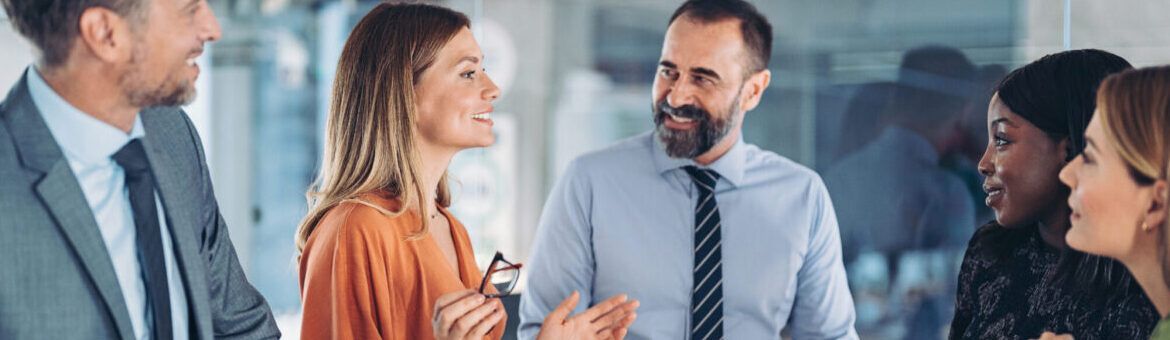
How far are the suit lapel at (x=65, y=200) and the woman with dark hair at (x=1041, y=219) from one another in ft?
5.10

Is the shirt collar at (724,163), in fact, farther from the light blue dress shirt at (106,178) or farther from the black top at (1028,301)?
the light blue dress shirt at (106,178)

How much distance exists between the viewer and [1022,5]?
4023mm

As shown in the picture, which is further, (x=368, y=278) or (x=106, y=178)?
(x=368, y=278)

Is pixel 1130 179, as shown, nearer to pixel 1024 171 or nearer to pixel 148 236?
pixel 1024 171

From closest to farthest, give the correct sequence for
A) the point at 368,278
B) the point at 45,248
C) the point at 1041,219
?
the point at 45,248
the point at 368,278
the point at 1041,219

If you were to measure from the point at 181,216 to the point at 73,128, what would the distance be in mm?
214

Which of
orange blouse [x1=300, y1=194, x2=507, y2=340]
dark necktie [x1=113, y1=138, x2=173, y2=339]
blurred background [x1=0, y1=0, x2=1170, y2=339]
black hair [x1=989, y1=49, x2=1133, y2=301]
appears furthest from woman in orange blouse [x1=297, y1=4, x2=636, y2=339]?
blurred background [x1=0, y1=0, x2=1170, y2=339]

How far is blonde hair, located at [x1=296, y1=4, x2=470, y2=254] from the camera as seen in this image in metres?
2.26

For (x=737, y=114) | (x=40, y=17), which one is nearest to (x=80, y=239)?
(x=40, y=17)

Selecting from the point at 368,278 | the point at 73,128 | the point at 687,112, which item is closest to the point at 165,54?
Answer: the point at 73,128

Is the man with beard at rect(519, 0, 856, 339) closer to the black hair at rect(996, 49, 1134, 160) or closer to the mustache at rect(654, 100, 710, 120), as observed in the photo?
the mustache at rect(654, 100, 710, 120)

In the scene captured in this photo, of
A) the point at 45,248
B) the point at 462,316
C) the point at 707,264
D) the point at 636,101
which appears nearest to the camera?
the point at 45,248

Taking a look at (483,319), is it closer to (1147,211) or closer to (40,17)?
(40,17)

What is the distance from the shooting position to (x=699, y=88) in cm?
285
